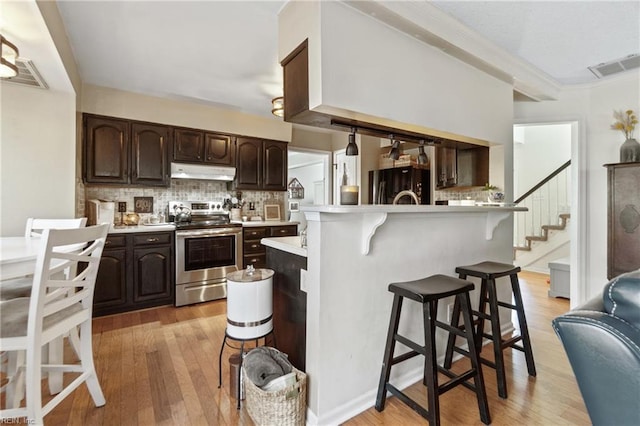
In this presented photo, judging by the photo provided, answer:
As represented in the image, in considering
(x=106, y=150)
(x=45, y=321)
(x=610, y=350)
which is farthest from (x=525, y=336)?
(x=106, y=150)

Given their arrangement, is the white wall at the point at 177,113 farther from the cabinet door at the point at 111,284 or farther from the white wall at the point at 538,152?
the white wall at the point at 538,152

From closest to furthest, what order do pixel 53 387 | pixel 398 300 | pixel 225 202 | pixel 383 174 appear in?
1. pixel 398 300
2. pixel 53 387
3. pixel 225 202
4. pixel 383 174

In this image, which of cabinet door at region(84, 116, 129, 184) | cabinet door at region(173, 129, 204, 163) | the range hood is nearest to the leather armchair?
the range hood

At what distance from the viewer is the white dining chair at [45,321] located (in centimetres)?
132

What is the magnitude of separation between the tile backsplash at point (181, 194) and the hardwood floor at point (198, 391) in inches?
61.9

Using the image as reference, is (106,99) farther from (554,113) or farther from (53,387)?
(554,113)

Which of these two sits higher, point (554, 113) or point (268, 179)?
point (554, 113)

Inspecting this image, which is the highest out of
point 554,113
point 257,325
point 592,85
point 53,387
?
point 592,85

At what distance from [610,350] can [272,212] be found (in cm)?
423

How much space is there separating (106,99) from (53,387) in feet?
9.66

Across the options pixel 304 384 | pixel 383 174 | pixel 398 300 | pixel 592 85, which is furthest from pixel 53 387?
pixel 592 85

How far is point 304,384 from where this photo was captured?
61.4 inches

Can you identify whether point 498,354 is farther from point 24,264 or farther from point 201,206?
point 201,206

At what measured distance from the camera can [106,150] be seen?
3365 millimetres
